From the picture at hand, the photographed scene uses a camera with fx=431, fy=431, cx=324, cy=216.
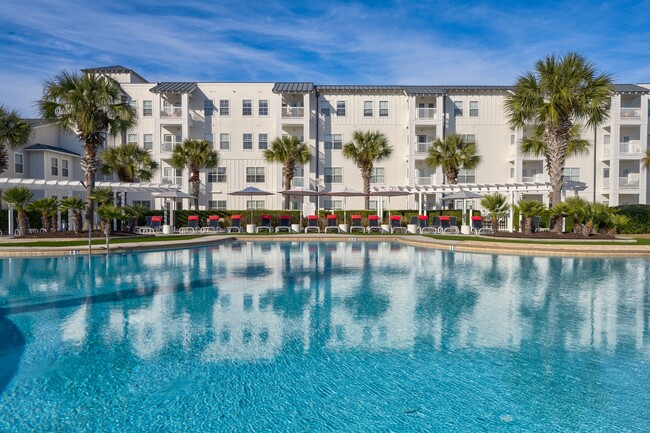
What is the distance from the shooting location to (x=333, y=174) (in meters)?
35.4

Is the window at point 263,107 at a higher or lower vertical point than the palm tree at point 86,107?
higher

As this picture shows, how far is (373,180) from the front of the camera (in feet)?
116

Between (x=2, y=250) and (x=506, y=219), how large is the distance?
2497 centimetres

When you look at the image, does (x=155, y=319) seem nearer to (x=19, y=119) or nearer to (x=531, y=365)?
(x=531, y=365)

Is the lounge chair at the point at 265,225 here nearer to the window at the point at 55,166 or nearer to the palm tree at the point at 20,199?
the palm tree at the point at 20,199

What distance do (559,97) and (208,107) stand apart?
2586cm

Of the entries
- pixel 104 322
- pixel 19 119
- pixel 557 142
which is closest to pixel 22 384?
pixel 104 322

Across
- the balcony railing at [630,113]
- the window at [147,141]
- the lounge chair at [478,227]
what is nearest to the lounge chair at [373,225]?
the lounge chair at [478,227]

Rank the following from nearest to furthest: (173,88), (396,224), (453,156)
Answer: (396,224)
(453,156)
(173,88)

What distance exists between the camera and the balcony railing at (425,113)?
34375 millimetres

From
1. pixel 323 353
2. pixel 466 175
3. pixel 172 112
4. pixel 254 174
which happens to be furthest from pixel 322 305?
pixel 172 112

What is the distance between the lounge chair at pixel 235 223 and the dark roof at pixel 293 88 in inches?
478

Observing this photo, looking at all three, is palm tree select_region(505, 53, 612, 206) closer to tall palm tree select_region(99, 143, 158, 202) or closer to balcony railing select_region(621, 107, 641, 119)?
balcony railing select_region(621, 107, 641, 119)

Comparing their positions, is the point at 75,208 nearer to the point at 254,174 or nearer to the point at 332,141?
the point at 254,174
